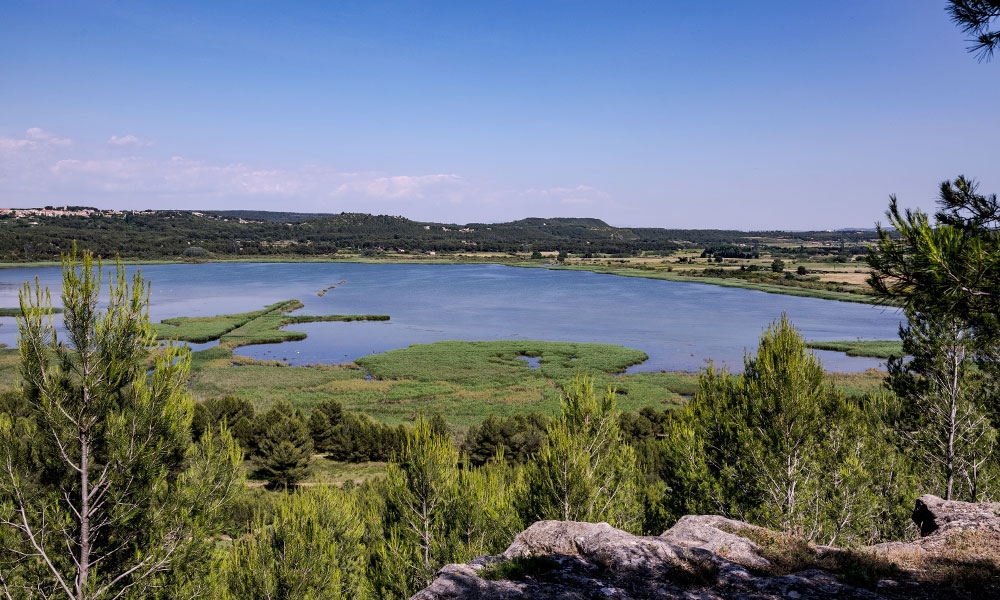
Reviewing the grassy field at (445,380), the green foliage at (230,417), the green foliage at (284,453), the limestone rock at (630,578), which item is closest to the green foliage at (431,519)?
the limestone rock at (630,578)

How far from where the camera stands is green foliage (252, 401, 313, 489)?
2956cm

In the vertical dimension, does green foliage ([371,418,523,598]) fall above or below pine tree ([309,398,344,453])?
above

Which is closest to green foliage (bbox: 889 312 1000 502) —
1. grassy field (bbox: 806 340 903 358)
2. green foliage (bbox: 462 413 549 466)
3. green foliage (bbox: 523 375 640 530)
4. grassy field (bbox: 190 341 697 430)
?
green foliage (bbox: 523 375 640 530)

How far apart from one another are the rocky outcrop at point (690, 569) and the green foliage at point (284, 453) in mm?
22997

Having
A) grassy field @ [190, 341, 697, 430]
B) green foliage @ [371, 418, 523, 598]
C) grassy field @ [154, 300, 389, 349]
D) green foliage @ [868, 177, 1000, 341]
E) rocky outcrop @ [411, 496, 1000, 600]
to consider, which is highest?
green foliage @ [868, 177, 1000, 341]

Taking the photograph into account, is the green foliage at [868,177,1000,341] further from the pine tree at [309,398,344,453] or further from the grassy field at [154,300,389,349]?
the grassy field at [154,300,389,349]

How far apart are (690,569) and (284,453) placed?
25.8m

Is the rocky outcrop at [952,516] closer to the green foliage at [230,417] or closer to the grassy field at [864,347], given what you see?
the green foliage at [230,417]

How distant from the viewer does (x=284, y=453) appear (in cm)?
2952

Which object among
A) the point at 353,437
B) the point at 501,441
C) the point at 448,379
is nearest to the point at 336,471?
the point at 353,437

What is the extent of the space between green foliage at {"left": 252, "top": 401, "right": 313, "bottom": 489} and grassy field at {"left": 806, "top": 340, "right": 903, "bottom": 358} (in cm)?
5318

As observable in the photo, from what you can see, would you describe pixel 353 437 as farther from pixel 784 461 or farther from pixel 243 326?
pixel 243 326

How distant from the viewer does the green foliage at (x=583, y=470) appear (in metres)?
13.7

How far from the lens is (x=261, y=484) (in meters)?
30.1
